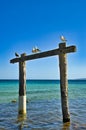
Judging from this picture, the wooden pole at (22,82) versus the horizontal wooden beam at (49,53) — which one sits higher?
the horizontal wooden beam at (49,53)

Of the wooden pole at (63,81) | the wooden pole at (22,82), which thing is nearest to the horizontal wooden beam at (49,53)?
the wooden pole at (63,81)

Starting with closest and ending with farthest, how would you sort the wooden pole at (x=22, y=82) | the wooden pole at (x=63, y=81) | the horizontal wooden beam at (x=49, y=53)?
the horizontal wooden beam at (x=49, y=53) → the wooden pole at (x=63, y=81) → the wooden pole at (x=22, y=82)

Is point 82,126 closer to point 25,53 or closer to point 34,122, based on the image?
point 34,122

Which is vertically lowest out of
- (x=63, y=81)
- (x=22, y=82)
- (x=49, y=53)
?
(x=63, y=81)

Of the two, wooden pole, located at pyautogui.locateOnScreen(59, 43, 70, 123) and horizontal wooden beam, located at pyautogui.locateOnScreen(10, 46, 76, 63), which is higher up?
horizontal wooden beam, located at pyautogui.locateOnScreen(10, 46, 76, 63)

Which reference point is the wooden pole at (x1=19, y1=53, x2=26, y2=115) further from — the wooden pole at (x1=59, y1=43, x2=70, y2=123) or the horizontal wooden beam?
the wooden pole at (x1=59, y1=43, x2=70, y2=123)

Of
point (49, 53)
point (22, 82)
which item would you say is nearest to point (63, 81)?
point (49, 53)

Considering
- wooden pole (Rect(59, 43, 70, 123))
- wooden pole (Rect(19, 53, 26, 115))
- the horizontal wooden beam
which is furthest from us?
wooden pole (Rect(19, 53, 26, 115))

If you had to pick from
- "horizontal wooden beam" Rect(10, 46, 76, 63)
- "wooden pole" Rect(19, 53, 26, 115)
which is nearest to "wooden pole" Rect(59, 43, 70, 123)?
"horizontal wooden beam" Rect(10, 46, 76, 63)

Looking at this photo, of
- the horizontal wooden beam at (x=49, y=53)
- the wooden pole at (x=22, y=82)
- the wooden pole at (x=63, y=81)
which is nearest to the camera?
the horizontal wooden beam at (x=49, y=53)

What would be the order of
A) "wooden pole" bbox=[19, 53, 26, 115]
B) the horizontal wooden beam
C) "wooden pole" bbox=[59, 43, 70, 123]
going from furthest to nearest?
"wooden pole" bbox=[19, 53, 26, 115] → "wooden pole" bbox=[59, 43, 70, 123] → the horizontal wooden beam

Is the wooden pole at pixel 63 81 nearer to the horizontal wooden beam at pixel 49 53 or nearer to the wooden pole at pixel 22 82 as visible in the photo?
the horizontal wooden beam at pixel 49 53

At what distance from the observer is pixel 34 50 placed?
643 inches

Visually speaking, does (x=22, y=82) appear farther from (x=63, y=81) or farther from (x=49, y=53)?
(x=63, y=81)
